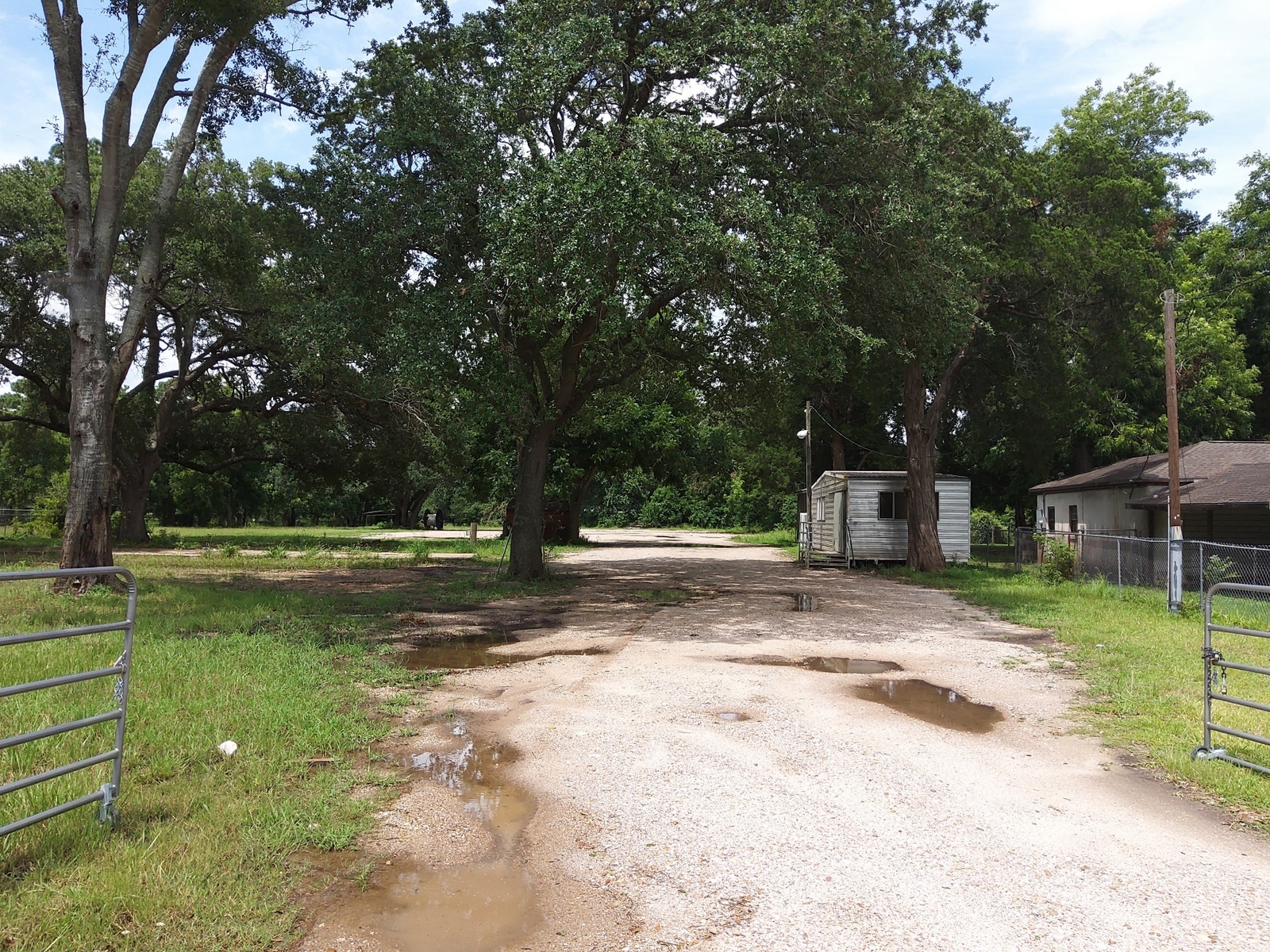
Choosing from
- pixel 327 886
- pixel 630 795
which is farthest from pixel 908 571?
pixel 327 886

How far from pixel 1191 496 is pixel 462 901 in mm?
21658

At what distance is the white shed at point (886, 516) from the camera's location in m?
25.1

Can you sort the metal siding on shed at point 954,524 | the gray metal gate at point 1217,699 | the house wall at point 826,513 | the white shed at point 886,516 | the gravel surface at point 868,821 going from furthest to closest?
the house wall at point 826,513
the metal siding on shed at point 954,524
the white shed at point 886,516
the gray metal gate at point 1217,699
the gravel surface at point 868,821

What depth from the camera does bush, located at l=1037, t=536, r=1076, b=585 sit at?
18.9 meters

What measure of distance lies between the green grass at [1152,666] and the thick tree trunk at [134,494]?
2589 centimetres

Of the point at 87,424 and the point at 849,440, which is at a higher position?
the point at 849,440

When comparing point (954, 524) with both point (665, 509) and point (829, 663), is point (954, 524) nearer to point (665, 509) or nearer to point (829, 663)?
point (829, 663)

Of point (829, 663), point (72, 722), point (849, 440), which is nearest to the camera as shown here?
point (72, 722)

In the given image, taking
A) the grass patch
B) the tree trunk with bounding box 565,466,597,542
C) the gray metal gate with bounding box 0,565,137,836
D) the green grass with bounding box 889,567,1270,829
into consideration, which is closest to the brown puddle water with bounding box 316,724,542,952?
the gray metal gate with bounding box 0,565,137,836

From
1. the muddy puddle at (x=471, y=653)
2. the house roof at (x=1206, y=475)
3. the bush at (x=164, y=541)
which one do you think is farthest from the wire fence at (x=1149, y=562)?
the bush at (x=164, y=541)

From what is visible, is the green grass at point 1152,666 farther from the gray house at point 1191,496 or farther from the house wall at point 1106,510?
the house wall at point 1106,510

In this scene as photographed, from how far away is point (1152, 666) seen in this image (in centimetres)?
898

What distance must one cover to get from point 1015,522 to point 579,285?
35043 mm

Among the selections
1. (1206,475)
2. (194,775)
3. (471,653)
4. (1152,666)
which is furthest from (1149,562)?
(194,775)
